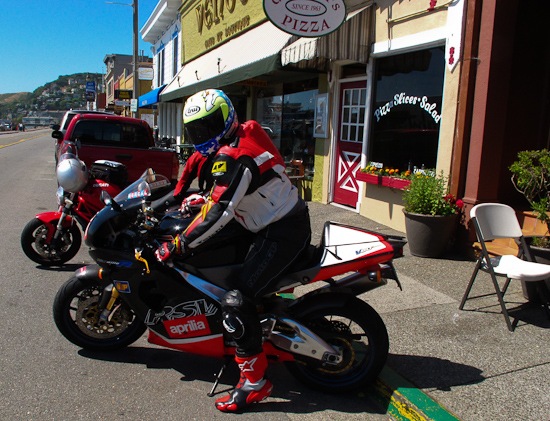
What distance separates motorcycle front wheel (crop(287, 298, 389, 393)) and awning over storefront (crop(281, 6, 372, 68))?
5.31 m

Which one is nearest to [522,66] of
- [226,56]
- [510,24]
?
[510,24]

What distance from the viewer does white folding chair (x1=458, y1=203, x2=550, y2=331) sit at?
4.16 meters

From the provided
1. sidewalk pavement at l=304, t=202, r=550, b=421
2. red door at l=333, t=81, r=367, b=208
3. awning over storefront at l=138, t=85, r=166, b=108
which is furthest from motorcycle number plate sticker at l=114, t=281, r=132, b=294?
awning over storefront at l=138, t=85, r=166, b=108

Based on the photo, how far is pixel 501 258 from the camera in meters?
4.65

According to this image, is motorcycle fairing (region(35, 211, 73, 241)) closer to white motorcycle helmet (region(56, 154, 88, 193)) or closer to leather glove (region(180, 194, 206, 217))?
white motorcycle helmet (region(56, 154, 88, 193))

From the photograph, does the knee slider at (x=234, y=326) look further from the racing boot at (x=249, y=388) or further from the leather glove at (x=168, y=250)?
the leather glove at (x=168, y=250)

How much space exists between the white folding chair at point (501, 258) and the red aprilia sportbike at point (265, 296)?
1478 mm

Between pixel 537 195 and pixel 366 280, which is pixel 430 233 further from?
pixel 366 280

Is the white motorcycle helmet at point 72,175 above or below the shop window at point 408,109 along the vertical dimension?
below

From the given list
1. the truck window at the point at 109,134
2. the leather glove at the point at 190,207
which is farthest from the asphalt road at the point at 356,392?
the truck window at the point at 109,134

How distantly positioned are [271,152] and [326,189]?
661 cm

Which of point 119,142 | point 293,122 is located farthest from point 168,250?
point 293,122

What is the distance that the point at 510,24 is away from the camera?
5.98 meters

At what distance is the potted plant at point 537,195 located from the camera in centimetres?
447
